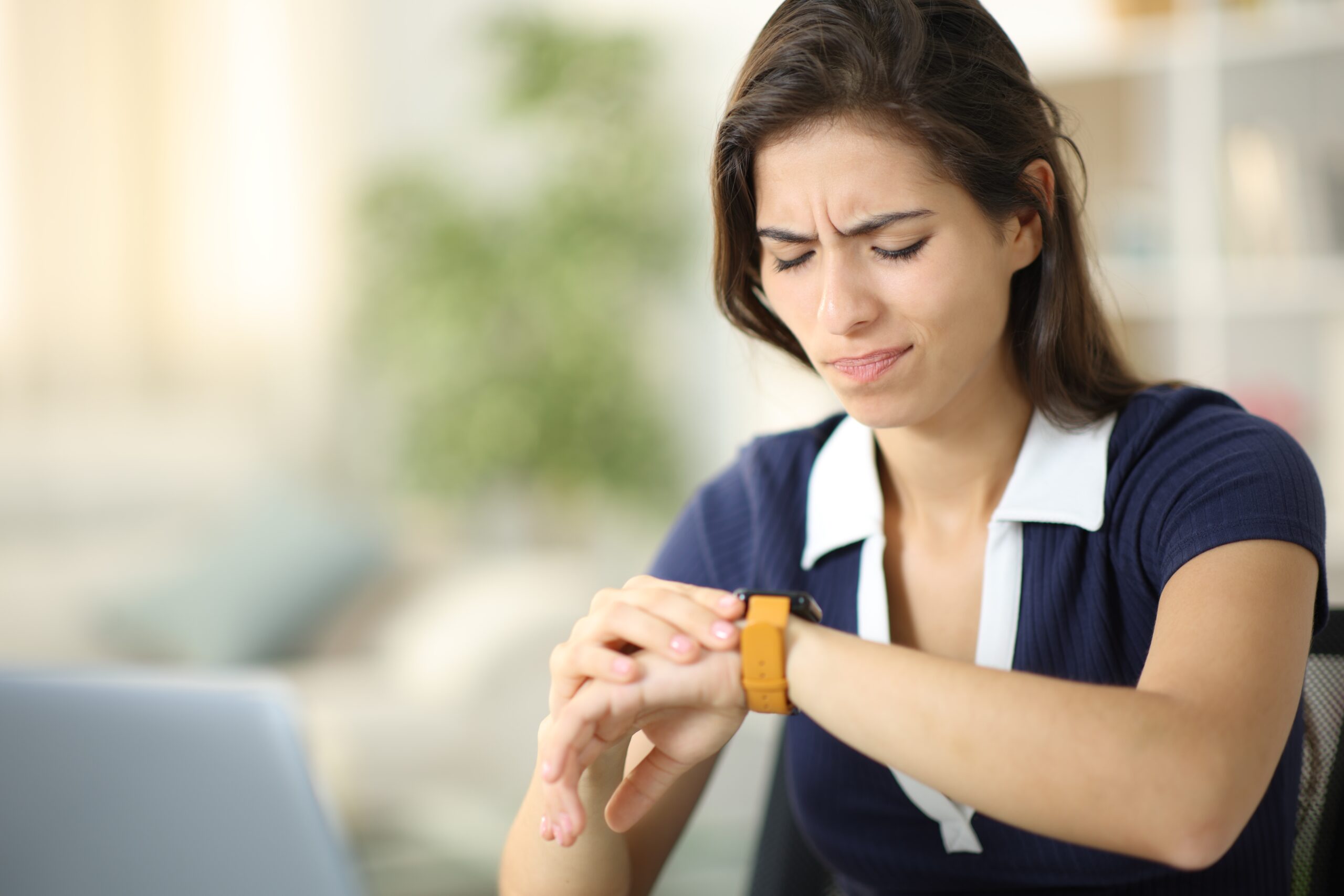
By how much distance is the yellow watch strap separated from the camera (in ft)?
2.68

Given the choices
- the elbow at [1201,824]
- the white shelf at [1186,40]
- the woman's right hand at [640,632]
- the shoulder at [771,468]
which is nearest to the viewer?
the elbow at [1201,824]

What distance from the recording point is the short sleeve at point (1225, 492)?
0.89 m

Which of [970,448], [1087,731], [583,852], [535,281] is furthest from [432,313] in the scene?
[1087,731]

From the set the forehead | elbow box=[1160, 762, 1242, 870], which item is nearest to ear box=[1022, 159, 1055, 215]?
the forehead

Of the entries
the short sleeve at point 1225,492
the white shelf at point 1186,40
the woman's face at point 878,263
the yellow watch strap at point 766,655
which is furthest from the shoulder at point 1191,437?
the white shelf at point 1186,40

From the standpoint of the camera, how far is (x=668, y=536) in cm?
128

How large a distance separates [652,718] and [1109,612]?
0.41m

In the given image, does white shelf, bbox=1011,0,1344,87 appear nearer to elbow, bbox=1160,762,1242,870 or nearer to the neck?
the neck

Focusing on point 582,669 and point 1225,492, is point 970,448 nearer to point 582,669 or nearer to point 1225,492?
point 1225,492

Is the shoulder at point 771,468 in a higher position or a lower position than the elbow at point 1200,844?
higher

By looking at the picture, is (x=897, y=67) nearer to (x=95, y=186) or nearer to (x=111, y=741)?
(x=111, y=741)

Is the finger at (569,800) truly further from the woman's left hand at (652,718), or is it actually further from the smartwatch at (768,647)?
the smartwatch at (768,647)

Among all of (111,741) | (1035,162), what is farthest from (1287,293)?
(111,741)

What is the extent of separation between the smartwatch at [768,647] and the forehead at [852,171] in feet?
1.02
